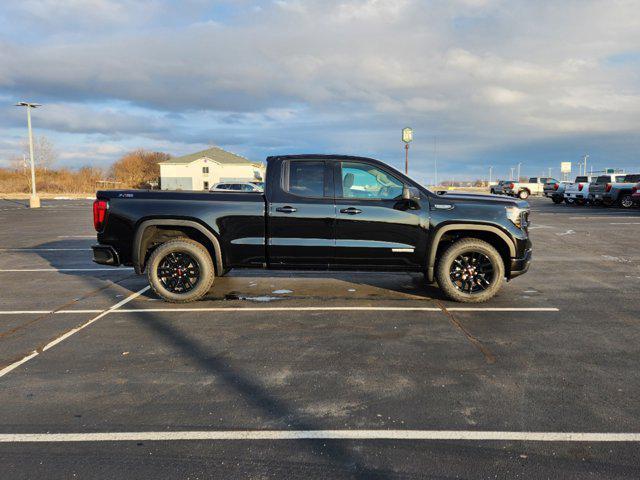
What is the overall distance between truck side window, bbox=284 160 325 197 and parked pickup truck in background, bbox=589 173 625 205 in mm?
26959

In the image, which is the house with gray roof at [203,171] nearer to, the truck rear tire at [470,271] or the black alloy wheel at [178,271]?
the black alloy wheel at [178,271]

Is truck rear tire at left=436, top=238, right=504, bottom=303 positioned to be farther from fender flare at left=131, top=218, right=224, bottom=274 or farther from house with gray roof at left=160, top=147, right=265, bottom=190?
house with gray roof at left=160, top=147, right=265, bottom=190

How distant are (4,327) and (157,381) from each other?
2780 mm

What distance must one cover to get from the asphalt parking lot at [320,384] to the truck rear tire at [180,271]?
266 millimetres

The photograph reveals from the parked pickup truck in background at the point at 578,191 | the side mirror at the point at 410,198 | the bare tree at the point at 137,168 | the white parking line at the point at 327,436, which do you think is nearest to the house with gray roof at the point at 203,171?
the bare tree at the point at 137,168

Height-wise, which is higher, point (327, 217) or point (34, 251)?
point (327, 217)

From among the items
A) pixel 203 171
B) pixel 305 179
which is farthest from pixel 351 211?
pixel 203 171

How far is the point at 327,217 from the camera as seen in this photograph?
244 inches

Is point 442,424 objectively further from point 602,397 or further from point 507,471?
point 602,397

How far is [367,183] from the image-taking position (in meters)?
6.31

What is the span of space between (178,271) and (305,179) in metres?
2.24

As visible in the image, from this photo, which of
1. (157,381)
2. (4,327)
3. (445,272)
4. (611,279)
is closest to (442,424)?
(157,381)

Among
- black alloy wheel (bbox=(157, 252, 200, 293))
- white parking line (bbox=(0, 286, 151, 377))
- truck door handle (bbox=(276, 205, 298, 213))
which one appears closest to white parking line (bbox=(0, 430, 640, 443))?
white parking line (bbox=(0, 286, 151, 377))

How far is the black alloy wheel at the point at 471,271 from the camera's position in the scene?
20.8 ft
